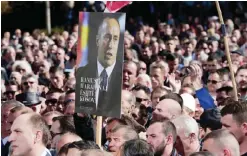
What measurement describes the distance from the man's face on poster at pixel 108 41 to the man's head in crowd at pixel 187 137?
2.58 feet

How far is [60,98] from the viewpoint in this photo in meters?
11.0

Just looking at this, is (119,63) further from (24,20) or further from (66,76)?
(24,20)

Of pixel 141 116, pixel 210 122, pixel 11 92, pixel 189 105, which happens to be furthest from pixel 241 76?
pixel 11 92

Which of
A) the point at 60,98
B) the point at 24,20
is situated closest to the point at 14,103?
the point at 60,98

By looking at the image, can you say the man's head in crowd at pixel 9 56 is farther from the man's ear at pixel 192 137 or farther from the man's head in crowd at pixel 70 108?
the man's ear at pixel 192 137

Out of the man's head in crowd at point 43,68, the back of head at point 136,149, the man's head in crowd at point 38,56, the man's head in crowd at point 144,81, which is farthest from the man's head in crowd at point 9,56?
the back of head at point 136,149

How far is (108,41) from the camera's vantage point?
7.64 meters

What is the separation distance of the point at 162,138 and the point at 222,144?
2.47 ft

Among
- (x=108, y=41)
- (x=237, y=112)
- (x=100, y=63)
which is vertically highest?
(x=108, y=41)

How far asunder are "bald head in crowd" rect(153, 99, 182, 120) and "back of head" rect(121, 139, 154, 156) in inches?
86.9

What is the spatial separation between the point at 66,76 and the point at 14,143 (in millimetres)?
7702

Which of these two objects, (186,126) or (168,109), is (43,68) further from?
(186,126)

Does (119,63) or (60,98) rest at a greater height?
(119,63)

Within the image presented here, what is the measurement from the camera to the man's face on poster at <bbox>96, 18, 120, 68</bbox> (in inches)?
298
